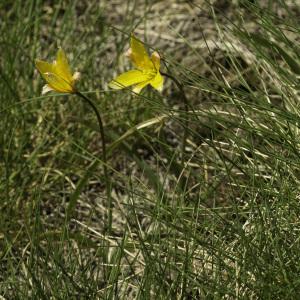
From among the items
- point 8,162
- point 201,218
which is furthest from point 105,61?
point 201,218

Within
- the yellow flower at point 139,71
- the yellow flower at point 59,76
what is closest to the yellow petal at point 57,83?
the yellow flower at point 59,76

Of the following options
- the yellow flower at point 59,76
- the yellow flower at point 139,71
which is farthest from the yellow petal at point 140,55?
the yellow flower at point 59,76

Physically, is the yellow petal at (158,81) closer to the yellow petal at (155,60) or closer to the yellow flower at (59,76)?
the yellow petal at (155,60)

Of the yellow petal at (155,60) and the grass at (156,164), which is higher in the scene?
the yellow petal at (155,60)

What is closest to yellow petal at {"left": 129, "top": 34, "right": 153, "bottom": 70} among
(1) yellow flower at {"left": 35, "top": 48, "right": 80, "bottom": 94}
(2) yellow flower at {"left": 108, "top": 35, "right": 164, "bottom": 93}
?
(2) yellow flower at {"left": 108, "top": 35, "right": 164, "bottom": 93}

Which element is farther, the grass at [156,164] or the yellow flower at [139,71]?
the yellow flower at [139,71]

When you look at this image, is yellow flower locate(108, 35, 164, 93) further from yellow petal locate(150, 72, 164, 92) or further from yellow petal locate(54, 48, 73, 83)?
yellow petal locate(54, 48, 73, 83)

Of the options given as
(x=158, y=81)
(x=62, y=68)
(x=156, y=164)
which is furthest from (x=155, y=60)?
(x=156, y=164)

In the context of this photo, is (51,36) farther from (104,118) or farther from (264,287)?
(264,287)
